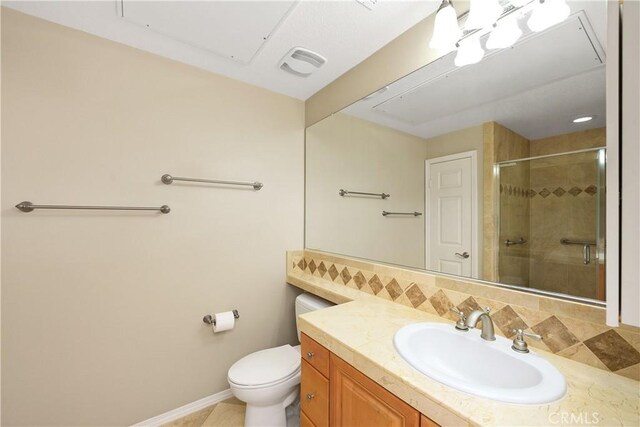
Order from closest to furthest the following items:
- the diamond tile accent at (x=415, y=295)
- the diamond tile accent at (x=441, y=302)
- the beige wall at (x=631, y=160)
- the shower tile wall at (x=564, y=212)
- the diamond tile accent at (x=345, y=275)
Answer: the beige wall at (x=631, y=160) < the shower tile wall at (x=564, y=212) < the diamond tile accent at (x=441, y=302) < the diamond tile accent at (x=415, y=295) < the diamond tile accent at (x=345, y=275)

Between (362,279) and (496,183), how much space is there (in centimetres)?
90

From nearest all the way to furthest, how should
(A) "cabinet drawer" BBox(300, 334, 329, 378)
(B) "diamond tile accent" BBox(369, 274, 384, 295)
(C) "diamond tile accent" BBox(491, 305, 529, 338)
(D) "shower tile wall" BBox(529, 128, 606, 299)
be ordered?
1. (D) "shower tile wall" BBox(529, 128, 606, 299)
2. (C) "diamond tile accent" BBox(491, 305, 529, 338)
3. (A) "cabinet drawer" BBox(300, 334, 329, 378)
4. (B) "diamond tile accent" BBox(369, 274, 384, 295)

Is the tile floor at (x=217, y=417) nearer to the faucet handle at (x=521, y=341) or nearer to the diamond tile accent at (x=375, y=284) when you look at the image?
the diamond tile accent at (x=375, y=284)

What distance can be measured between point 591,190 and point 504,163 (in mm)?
A: 284

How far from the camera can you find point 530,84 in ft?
3.27

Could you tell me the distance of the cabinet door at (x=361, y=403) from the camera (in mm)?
748

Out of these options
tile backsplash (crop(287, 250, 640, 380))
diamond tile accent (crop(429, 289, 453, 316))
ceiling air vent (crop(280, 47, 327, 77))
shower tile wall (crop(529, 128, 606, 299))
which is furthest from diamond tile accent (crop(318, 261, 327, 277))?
ceiling air vent (crop(280, 47, 327, 77))

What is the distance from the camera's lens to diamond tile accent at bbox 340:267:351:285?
5.67 ft

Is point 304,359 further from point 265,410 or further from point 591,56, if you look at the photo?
point 591,56

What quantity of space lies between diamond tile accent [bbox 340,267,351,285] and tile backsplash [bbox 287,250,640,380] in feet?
0.65

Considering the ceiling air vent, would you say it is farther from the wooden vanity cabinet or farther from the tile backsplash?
the wooden vanity cabinet

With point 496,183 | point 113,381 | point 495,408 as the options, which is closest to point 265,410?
point 113,381

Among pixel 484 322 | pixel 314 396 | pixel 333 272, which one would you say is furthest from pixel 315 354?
pixel 333 272

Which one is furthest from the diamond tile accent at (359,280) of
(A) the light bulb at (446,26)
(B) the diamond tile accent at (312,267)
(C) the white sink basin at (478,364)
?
(A) the light bulb at (446,26)
